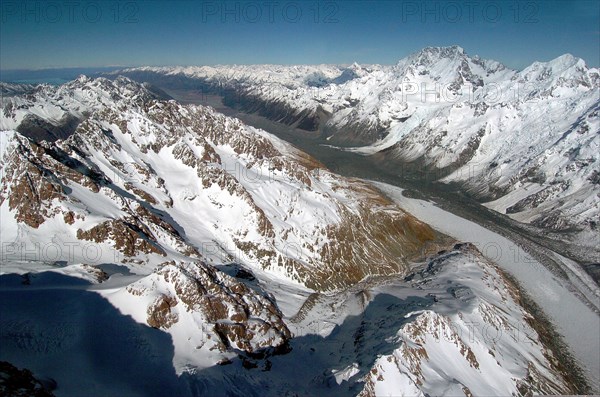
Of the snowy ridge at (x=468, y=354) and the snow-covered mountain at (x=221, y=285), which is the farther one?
the snowy ridge at (x=468, y=354)

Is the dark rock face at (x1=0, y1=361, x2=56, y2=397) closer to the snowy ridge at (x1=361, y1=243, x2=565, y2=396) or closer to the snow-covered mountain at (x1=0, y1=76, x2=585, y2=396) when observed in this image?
the snow-covered mountain at (x1=0, y1=76, x2=585, y2=396)

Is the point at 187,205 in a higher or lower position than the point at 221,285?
higher

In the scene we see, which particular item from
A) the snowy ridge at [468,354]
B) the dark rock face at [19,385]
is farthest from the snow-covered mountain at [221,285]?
the dark rock face at [19,385]

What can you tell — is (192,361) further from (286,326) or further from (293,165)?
(293,165)

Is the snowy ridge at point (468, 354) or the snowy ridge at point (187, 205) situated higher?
the snowy ridge at point (187, 205)

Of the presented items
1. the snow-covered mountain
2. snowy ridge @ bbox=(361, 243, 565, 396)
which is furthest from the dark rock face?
snowy ridge @ bbox=(361, 243, 565, 396)

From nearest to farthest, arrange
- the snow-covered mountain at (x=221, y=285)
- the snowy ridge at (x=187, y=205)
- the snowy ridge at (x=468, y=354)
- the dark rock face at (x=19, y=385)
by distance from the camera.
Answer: the dark rock face at (x=19, y=385), the snow-covered mountain at (x=221, y=285), the snowy ridge at (x=468, y=354), the snowy ridge at (x=187, y=205)

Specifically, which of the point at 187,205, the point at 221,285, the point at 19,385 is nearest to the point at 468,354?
the point at 221,285

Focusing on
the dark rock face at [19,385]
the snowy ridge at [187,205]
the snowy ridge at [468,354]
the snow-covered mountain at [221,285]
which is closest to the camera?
the dark rock face at [19,385]

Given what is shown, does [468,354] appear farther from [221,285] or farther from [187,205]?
[187,205]

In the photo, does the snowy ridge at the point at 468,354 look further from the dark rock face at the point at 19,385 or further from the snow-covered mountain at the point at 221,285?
the dark rock face at the point at 19,385
